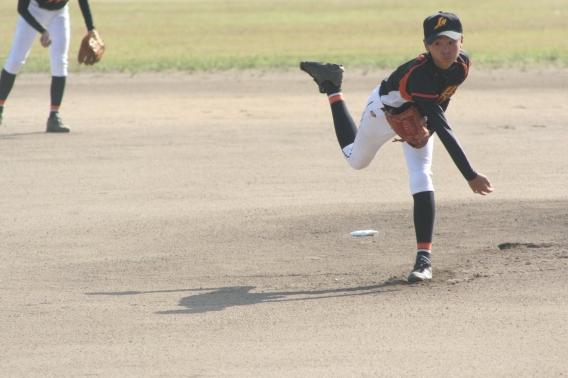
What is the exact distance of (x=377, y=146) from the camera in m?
5.34

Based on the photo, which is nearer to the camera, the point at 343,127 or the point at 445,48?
the point at 445,48

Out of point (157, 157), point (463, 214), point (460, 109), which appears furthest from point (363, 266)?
point (460, 109)

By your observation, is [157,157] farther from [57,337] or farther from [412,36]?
[412,36]

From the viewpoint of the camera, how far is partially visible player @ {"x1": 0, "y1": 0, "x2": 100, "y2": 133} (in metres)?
9.38

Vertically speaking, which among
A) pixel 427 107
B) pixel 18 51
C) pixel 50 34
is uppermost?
pixel 427 107

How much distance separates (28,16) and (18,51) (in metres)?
0.54

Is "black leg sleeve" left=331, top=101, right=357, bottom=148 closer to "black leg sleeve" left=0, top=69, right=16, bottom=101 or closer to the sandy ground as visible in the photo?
the sandy ground

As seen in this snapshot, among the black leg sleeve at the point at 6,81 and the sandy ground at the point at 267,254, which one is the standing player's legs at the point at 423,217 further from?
the black leg sleeve at the point at 6,81

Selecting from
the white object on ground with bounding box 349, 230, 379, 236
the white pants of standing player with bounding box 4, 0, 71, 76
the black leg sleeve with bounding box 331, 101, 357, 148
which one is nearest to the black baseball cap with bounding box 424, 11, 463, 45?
the black leg sleeve with bounding box 331, 101, 357, 148

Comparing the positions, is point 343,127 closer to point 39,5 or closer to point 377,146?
point 377,146

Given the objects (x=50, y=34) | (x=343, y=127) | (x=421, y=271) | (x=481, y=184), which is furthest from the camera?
(x=50, y=34)

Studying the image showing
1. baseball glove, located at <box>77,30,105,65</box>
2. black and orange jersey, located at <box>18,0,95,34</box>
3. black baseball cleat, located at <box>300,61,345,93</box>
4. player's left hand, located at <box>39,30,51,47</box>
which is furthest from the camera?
baseball glove, located at <box>77,30,105,65</box>

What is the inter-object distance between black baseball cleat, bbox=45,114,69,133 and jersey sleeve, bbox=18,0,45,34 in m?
1.13

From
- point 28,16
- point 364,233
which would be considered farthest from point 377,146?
point 28,16
